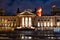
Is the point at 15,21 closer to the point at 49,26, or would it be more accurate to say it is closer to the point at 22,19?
the point at 22,19

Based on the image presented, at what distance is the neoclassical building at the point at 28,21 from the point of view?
88.6 metres

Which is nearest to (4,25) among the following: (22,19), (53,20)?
(22,19)

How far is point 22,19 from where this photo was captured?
3519 inches

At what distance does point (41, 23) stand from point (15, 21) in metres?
12.3

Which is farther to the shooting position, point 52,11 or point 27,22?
point 52,11

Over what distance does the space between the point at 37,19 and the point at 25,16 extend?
19.2 feet

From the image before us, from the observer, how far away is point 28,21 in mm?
90250

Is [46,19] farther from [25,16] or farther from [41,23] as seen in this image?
[25,16]

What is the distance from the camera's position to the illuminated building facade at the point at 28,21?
291 feet

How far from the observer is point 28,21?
90.2 m

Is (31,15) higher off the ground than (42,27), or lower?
higher

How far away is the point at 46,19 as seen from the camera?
293ft

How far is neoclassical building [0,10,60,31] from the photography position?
8862 cm

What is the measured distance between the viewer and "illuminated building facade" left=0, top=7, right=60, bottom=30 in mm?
88625
